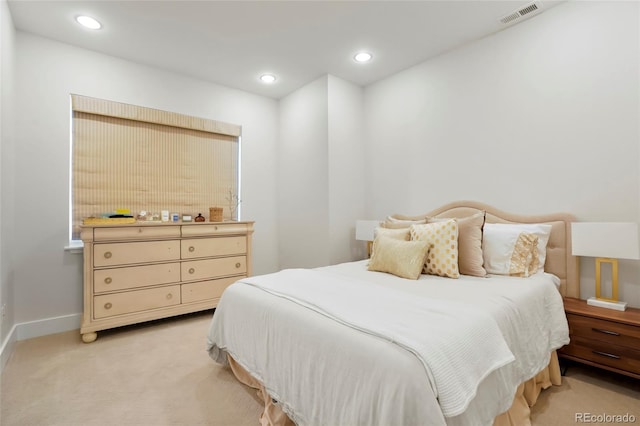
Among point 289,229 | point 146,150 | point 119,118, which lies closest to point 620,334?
point 289,229

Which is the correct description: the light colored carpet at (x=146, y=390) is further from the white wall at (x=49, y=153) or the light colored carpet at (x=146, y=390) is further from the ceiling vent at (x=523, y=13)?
the ceiling vent at (x=523, y=13)

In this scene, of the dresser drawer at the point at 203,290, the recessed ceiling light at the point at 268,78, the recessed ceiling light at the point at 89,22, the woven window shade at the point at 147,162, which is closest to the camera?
the recessed ceiling light at the point at 89,22

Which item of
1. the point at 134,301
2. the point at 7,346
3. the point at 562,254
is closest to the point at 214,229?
the point at 134,301

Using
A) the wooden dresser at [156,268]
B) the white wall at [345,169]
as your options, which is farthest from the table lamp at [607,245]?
the wooden dresser at [156,268]

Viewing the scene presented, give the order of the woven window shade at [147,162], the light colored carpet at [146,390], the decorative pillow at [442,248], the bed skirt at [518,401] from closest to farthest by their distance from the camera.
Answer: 1. the bed skirt at [518,401]
2. the light colored carpet at [146,390]
3. the decorative pillow at [442,248]
4. the woven window shade at [147,162]

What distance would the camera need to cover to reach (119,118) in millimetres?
3271

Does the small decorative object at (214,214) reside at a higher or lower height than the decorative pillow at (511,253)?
higher

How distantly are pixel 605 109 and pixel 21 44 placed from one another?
486cm

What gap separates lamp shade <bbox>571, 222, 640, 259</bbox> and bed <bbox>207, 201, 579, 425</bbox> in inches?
8.4

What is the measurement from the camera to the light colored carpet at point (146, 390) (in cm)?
170

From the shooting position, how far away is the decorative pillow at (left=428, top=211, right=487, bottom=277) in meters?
2.31

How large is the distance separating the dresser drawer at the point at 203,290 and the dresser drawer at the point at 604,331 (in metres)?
3.09

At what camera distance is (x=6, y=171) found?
2.45 metres

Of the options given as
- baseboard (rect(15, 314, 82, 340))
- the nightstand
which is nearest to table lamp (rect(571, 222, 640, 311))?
the nightstand
